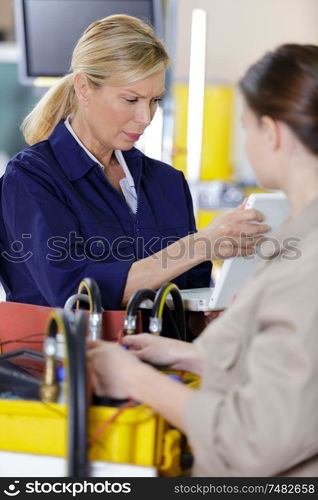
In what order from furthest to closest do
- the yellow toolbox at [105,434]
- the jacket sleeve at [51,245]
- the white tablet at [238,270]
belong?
the jacket sleeve at [51,245], the white tablet at [238,270], the yellow toolbox at [105,434]

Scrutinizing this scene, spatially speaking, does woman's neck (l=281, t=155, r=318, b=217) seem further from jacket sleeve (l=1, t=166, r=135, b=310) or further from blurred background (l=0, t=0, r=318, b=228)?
blurred background (l=0, t=0, r=318, b=228)

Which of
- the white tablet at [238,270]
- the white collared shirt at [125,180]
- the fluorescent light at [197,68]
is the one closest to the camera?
the white tablet at [238,270]

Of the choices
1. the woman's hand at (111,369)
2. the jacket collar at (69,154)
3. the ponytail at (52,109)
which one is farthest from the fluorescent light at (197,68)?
the woman's hand at (111,369)

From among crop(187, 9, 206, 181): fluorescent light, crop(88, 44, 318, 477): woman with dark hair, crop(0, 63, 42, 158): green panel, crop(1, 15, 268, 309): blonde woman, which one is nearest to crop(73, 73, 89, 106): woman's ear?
crop(1, 15, 268, 309): blonde woman

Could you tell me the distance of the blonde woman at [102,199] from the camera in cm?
196

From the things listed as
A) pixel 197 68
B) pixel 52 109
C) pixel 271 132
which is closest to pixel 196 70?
pixel 197 68

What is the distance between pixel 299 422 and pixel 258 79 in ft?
1.82

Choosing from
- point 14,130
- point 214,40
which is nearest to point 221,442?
point 14,130

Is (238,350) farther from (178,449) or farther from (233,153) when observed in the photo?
(233,153)

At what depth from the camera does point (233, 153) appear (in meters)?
8.33

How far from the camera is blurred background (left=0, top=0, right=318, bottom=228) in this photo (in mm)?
3371

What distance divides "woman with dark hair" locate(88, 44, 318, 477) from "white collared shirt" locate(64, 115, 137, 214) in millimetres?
940

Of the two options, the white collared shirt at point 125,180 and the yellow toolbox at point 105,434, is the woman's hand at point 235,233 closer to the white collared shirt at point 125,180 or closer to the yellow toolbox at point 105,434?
the white collared shirt at point 125,180

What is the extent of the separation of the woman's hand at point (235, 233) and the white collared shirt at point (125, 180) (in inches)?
13.5
